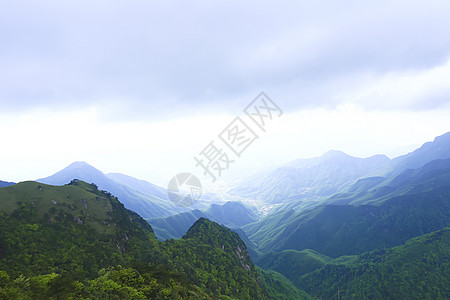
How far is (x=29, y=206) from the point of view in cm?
7738

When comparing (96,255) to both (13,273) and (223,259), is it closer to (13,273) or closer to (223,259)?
(13,273)

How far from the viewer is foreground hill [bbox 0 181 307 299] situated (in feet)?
140

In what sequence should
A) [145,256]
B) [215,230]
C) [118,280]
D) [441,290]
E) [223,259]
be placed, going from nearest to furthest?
[118,280] < [145,256] < [223,259] < [215,230] < [441,290]

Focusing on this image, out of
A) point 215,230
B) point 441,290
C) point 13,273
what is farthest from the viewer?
point 441,290

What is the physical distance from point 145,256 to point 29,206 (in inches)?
1734

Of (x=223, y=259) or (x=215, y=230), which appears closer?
(x=223, y=259)

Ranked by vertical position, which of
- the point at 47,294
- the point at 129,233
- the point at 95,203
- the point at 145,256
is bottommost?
the point at 145,256

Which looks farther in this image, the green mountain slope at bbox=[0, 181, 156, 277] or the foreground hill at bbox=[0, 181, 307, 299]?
the green mountain slope at bbox=[0, 181, 156, 277]

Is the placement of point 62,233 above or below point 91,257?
above

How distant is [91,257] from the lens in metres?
70.3

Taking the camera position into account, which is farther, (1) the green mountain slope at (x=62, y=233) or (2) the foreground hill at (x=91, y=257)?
(1) the green mountain slope at (x=62, y=233)

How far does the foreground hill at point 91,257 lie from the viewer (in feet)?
140

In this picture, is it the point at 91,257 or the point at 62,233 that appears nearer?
the point at 91,257

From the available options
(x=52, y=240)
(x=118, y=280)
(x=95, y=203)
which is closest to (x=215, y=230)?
(x=95, y=203)
